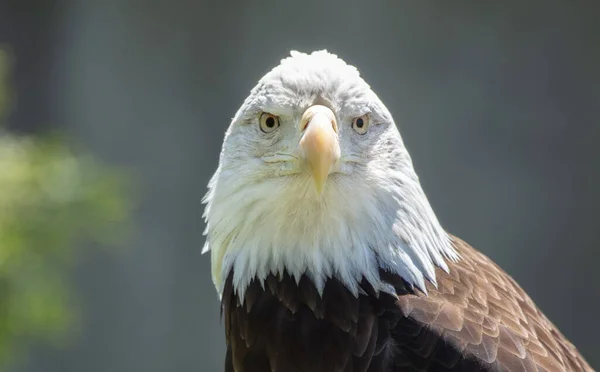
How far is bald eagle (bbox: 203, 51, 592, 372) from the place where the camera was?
2.22m

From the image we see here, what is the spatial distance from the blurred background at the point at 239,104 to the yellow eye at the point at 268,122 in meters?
3.10

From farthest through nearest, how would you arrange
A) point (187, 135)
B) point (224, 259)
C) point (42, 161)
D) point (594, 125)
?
point (187, 135) < point (594, 125) < point (42, 161) < point (224, 259)

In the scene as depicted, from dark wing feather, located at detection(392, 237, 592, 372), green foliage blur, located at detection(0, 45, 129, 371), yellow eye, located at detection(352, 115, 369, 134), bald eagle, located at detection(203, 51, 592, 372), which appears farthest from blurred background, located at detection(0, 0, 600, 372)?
dark wing feather, located at detection(392, 237, 592, 372)

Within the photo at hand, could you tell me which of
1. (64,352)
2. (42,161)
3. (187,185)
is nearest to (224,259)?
(42,161)

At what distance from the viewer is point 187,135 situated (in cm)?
611

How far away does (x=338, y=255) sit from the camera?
2.37 metres

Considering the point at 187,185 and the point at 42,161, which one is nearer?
the point at 42,161

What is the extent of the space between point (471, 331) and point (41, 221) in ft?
6.79

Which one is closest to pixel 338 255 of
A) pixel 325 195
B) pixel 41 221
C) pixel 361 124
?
pixel 325 195

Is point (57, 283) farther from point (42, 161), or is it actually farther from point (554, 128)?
point (554, 128)

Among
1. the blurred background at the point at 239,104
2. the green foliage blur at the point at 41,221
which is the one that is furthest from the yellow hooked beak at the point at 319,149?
the blurred background at the point at 239,104

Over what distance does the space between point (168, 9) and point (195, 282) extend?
1896 mm

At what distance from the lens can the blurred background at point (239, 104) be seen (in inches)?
226

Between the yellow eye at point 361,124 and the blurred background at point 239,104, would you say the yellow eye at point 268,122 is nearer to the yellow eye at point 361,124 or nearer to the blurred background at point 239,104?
the yellow eye at point 361,124
